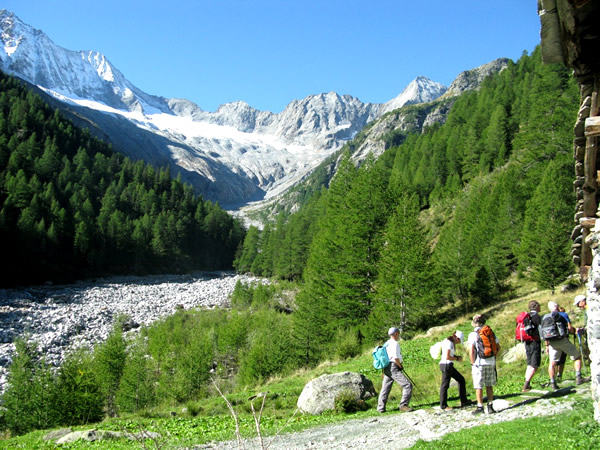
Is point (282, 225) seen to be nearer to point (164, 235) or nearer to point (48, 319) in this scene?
point (164, 235)

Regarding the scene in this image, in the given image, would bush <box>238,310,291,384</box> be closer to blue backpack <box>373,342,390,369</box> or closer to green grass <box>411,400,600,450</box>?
blue backpack <box>373,342,390,369</box>

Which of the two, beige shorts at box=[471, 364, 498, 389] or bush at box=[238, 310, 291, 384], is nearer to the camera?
beige shorts at box=[471, 364, 498, 389]

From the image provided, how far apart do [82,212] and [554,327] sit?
95.1m

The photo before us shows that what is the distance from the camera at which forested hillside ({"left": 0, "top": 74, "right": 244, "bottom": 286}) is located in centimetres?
7112

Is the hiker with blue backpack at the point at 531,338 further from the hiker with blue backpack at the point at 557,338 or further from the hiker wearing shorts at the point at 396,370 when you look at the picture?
the hiker wearing shorts at the point at 396,370

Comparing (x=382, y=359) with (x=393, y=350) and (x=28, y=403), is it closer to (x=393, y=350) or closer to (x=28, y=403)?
(x=393, y=350)

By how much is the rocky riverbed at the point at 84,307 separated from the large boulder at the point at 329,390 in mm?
22818

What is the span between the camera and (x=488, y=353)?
8594 mm

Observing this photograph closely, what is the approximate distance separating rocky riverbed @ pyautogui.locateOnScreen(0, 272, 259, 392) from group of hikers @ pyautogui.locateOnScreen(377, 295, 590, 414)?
2647 centimetres

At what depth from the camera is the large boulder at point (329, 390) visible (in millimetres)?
12219

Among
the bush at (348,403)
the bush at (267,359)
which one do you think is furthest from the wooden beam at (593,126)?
the bush at (267,359)

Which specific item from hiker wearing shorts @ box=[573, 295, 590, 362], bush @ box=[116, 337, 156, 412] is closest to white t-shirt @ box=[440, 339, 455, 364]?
hiker wearing shorts @ box=[573, 295, 590, 362]

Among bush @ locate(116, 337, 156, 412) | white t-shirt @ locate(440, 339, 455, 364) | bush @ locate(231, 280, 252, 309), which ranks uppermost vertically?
white t-shirt @ locate(440, 339, 455, 364)

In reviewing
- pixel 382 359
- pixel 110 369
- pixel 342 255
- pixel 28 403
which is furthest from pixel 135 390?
pixel 382 359
